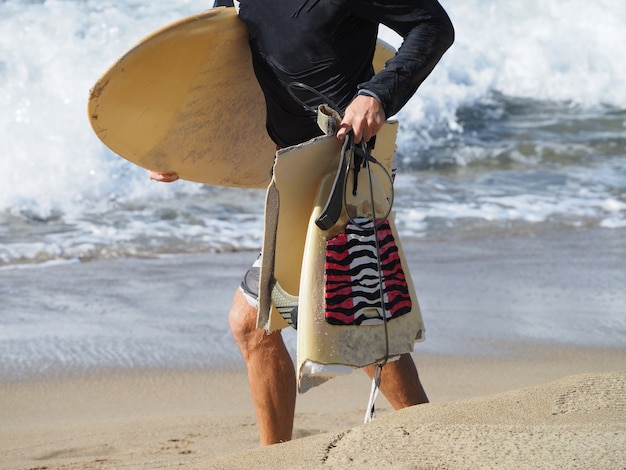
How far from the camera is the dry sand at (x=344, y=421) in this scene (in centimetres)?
Result: 229

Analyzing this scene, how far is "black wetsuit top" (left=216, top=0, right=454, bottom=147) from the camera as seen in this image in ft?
8.16

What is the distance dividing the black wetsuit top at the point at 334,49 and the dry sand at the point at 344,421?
32.7 inches

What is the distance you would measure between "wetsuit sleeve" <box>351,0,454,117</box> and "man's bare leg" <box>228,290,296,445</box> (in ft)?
2.63

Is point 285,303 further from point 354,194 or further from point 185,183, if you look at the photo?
point 185,183

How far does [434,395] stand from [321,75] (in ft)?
5.90

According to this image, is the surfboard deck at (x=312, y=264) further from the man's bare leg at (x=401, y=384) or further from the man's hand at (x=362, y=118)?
the man's bare leg at (x=401, y=384)

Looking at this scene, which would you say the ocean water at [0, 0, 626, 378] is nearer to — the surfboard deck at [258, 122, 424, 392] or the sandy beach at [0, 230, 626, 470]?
the sandy beach at [0, 230, 626, 470]

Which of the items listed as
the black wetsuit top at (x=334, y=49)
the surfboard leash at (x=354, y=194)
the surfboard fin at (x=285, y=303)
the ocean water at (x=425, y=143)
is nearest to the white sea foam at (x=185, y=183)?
the ocean water at (x=425, y=143)

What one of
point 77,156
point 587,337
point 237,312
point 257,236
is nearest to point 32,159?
point 77,156

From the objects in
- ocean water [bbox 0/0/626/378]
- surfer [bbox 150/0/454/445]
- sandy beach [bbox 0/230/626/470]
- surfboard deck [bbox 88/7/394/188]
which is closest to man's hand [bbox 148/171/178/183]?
surfboard deck [bbox 88/7/394/188]

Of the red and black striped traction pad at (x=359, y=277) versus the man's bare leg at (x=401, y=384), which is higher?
the red and black striped traction pad at (x=359, y=277)

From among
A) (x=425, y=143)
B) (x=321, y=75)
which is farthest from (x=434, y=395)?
(x=425, y=143)

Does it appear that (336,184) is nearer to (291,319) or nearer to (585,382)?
(291,319)

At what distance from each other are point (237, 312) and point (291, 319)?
1.06 feet
